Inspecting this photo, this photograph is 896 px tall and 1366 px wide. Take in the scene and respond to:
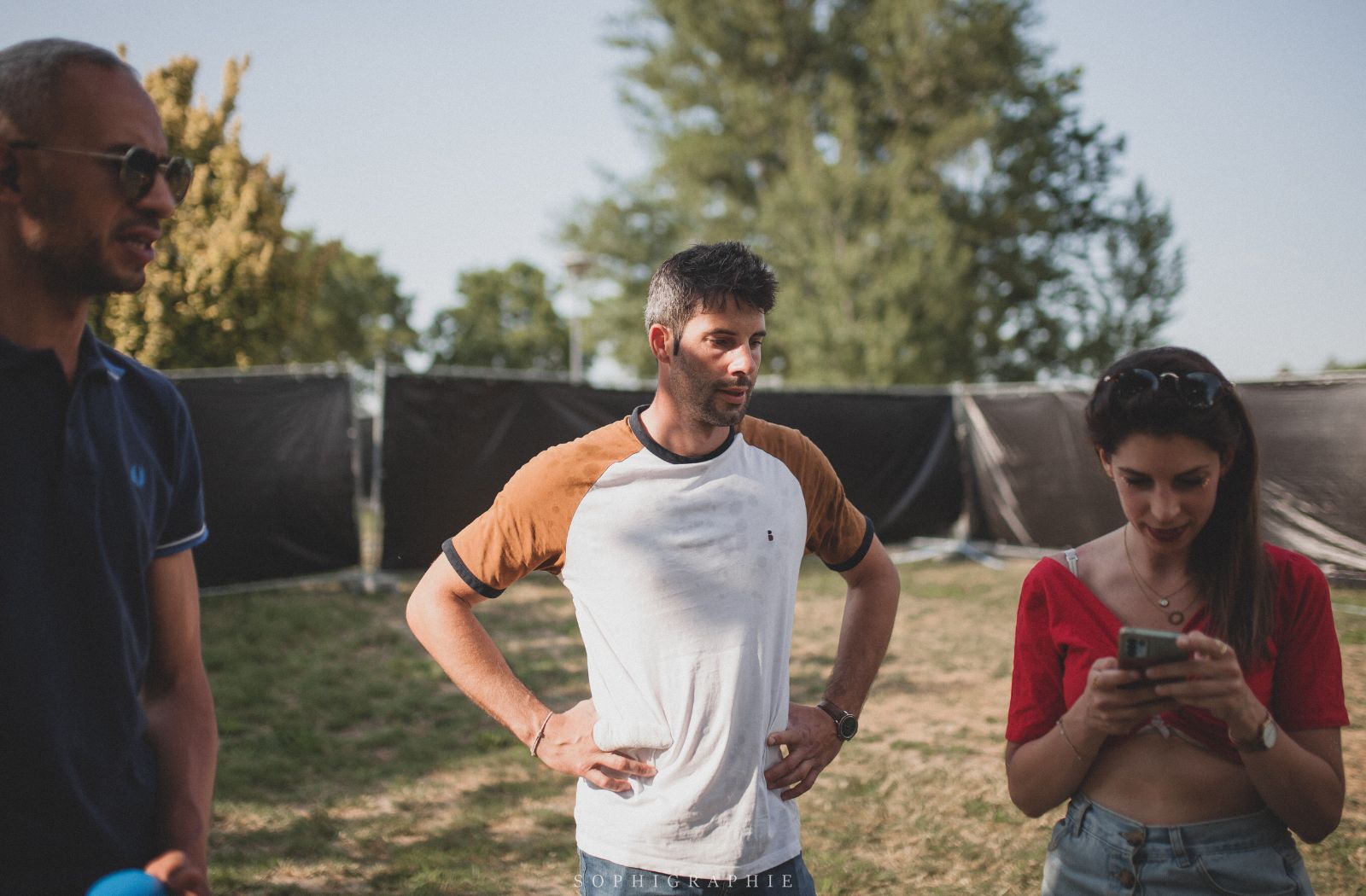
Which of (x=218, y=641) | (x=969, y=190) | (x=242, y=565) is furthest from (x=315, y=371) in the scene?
(x=969, y=190)

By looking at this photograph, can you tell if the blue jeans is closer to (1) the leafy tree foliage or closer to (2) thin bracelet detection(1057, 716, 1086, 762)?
(2) thin bracelet detection(1057, 716, 1086, 762)

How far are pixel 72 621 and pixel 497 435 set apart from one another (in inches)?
361

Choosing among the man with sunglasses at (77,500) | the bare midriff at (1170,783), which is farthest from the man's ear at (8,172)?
the bare midriff at (1170,783)

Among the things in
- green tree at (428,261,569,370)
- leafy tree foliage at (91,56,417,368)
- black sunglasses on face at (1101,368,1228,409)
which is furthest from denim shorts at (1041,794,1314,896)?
green tree at (428,261,569,370)

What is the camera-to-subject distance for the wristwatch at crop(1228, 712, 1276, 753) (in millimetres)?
1682

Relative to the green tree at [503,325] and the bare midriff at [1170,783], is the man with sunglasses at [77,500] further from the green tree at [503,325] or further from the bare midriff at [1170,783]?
the green tree at [503,325]

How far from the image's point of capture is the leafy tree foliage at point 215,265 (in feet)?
40.6

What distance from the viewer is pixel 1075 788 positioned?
1957mm

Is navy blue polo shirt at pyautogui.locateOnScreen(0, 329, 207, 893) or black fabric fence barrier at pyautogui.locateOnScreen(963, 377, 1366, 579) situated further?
black fabric fence barrier at pyautogui.locateOnScreen(963, 377, 1366, 579)

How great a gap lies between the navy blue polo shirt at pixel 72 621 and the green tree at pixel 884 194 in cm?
2101

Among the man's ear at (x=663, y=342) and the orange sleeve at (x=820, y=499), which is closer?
the man's ear at (x=663, y=342)

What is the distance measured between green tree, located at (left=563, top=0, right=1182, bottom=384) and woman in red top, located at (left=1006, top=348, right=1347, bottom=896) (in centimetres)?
2011

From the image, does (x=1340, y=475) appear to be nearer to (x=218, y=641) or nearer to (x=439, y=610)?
(x=439, y=610)

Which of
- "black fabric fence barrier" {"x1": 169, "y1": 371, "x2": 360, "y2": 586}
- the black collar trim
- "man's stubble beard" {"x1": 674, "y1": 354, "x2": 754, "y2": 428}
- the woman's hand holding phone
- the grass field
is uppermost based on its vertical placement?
"man's stubble beard" {"x1": 674, "y1": 354, "x2": 754, "y2": 428}
